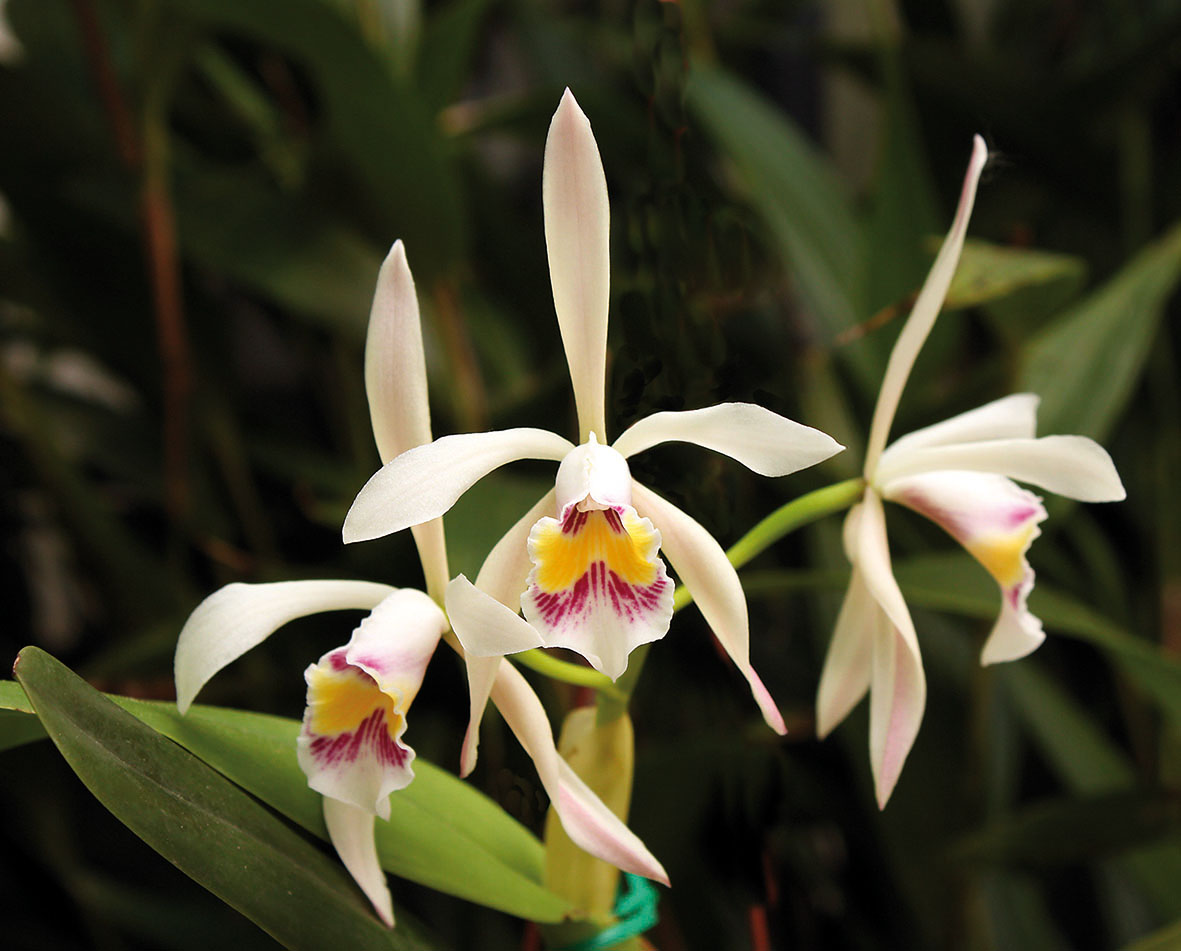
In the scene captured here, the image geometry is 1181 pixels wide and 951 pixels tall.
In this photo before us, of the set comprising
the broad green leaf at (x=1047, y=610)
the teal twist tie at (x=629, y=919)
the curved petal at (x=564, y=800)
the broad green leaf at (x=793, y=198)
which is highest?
the broad green leaf at (x=793, y=198)

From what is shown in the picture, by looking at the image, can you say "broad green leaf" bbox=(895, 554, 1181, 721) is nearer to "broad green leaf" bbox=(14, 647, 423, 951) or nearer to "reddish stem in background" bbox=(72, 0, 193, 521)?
"broad green leaf" bbox=(14, 647, 423, 951)

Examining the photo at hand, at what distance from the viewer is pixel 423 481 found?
0.22 metres

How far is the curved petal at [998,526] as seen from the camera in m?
0.27

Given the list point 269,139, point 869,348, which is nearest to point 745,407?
point 869,348

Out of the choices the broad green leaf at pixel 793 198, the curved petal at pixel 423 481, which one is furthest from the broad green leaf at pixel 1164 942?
the broad green leaf at pixel 793 198

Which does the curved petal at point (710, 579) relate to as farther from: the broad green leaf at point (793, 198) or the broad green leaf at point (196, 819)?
the broad green leaf at point (793, 198)

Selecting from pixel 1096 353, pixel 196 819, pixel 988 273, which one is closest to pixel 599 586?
pixel 196 819

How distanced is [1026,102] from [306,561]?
28.9 inches

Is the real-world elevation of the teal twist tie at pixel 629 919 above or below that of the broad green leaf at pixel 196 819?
below

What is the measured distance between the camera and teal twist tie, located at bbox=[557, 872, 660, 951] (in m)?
0.28

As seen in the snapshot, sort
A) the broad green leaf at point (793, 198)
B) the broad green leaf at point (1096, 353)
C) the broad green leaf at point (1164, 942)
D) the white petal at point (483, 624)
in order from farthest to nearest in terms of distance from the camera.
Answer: the broad green leaf at point (793, 198) < the broad green leaf at point (1096, 353) < the broad green leaf at point (1164, 942) < the white petal at point (483, 624)

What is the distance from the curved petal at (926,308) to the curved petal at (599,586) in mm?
96

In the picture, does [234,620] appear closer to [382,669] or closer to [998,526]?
[382,669]

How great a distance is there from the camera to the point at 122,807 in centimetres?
21
